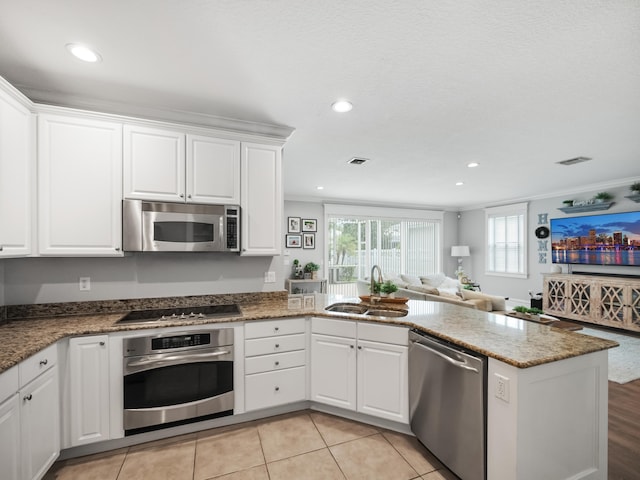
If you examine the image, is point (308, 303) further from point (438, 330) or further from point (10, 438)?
point (10, 438)

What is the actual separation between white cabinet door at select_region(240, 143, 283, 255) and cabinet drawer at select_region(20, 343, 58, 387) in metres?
1.39

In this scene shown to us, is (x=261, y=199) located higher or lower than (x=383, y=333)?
higher

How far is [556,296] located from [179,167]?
6592 mm

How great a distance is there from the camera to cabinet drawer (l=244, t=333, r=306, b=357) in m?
2.38

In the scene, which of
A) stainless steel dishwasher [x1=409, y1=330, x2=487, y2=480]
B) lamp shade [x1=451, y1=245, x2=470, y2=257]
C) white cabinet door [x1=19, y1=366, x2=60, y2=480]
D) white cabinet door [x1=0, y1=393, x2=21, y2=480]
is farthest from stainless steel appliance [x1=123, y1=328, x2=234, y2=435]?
lamp shade [x1=451, y1=245, x2=470, y2=257]

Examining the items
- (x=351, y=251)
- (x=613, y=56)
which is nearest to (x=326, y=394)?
(x=613, y=56)

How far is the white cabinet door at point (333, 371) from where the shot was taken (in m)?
2.39

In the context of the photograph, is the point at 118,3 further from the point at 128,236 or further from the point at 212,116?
the point at 128,236

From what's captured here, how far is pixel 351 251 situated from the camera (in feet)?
24.4

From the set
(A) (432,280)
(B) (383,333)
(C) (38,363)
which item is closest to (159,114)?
(C) (38,363)

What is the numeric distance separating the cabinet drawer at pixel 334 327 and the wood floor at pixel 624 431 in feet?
5.77

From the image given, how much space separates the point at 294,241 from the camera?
268 inches

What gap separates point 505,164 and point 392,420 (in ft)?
11.8

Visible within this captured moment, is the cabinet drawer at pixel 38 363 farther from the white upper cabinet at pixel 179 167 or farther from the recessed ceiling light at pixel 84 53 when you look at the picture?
the recessed ceiling light at pixel 84 53
